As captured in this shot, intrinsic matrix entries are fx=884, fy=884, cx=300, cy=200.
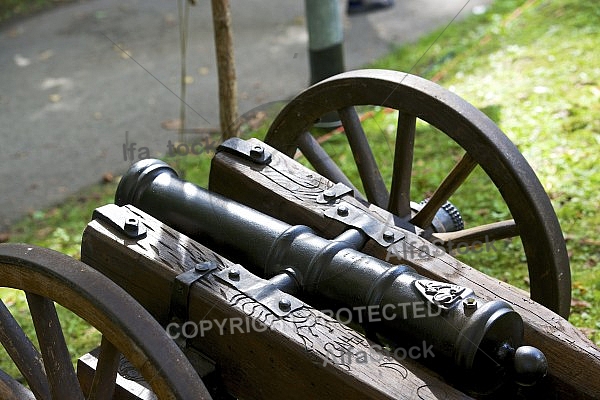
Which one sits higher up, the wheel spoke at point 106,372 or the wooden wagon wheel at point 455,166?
the wooden wagon wheel at point 455,166

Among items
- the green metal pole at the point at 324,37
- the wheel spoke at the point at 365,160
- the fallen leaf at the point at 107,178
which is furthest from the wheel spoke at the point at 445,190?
the fallen leaf at the point at 107,178

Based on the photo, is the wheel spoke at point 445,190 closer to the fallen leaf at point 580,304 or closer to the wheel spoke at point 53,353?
the fallen leaf at point 580,304

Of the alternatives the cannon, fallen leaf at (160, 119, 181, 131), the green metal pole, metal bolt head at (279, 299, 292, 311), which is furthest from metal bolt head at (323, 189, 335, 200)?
fallen leaf at (160, 119, 181, 131)

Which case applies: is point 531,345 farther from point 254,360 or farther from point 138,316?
point 138,316

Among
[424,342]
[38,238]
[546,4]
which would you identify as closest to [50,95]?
[38,238]

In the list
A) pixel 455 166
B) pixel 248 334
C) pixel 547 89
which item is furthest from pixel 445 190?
pixel 547 89

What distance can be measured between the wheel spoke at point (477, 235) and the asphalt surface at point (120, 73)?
286 centimetres

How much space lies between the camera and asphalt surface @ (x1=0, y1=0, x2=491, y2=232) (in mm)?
5922

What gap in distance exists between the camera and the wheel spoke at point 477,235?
297 centimetres

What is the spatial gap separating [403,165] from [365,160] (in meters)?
0.19

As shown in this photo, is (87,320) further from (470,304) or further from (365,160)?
(365,160)

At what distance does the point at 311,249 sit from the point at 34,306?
806 millimetres

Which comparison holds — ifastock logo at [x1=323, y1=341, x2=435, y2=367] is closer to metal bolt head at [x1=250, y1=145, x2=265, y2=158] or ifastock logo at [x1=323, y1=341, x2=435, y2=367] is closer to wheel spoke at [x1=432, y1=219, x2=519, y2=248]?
wheel spoke at [x1=432, y1=219, x2=519, y2=248]

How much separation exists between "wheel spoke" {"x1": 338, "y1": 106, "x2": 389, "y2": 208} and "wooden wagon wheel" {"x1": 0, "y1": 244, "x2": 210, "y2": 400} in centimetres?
129
